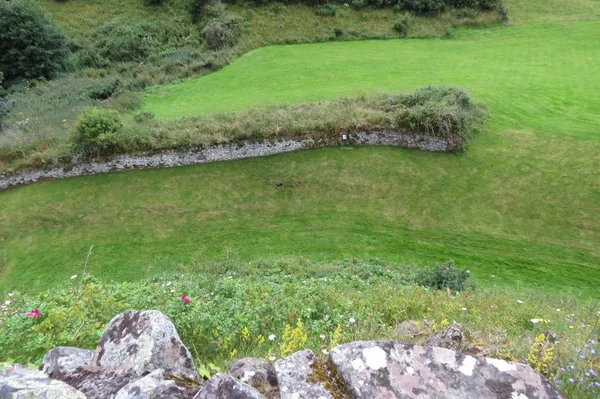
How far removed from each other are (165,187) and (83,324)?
12.8 meters

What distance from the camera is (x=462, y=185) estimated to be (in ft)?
53.1

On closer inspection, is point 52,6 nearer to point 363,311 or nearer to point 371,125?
point 371,125

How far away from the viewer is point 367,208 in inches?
626

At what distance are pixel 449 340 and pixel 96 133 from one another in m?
17.9

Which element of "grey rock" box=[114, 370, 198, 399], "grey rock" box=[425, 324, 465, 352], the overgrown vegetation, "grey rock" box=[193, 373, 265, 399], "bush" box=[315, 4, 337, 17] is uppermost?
"bush" box=[315, 4, 337, 17]

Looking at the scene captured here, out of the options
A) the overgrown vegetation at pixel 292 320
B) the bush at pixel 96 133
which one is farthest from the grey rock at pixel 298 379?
the bush at pixel 96 133

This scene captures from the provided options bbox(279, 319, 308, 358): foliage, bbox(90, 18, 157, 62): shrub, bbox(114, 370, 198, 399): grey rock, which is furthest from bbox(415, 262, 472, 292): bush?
bbox(90, 18, 157, 62): shrub

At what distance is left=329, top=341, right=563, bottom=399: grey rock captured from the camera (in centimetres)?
273

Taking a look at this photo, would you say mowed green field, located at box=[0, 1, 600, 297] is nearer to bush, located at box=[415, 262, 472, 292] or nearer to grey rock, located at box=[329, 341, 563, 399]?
bush, located at box=[415, 262, 472, 292]

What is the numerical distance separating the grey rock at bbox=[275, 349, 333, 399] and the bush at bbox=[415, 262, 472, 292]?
7.48 meters

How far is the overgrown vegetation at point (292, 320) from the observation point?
4133mm

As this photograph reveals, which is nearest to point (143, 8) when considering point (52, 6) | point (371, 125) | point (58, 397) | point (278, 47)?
point (52, 6)

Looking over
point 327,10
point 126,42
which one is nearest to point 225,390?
point 327,10

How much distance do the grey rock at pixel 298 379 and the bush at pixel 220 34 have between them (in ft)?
101
